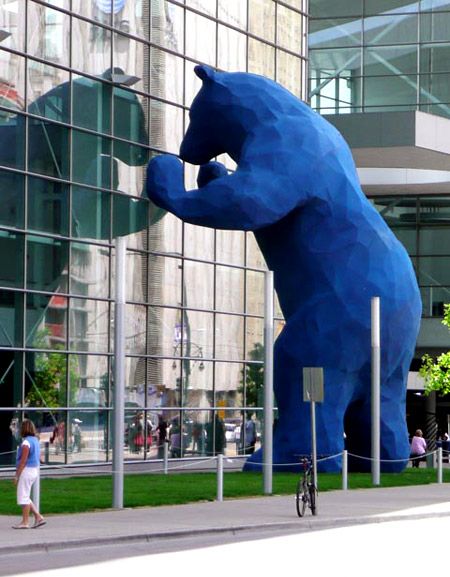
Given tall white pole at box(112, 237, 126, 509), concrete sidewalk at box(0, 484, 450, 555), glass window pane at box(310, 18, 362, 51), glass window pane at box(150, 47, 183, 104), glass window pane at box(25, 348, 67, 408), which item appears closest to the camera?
concrete sidewalk at box(0, 484, 450, 555)

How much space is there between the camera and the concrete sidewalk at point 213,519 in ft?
54.6

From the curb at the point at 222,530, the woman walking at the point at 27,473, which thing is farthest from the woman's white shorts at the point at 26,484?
the curb at the point at 222,530

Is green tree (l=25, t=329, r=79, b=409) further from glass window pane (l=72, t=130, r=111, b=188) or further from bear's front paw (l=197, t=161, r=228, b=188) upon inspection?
bear's front paw (l=197, t=161, r=228, b=188)

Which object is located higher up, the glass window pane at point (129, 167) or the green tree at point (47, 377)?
the glass window pane at point (129, 167)

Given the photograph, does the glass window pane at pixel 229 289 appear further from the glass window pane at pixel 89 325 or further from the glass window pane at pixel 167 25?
the glass window pane at pixel 167 25

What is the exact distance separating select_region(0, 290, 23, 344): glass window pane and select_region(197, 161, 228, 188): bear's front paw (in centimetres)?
485

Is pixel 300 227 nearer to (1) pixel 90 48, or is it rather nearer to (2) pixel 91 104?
(2) pixel 91 104

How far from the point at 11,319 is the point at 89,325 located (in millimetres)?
2607

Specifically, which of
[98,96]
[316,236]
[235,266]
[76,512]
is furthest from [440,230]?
[76,512]

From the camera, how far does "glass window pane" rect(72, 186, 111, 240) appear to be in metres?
33.0

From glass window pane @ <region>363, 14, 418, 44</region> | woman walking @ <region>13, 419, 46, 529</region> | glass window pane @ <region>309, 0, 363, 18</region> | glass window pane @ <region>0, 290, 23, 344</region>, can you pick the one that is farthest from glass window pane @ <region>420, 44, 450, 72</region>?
woman walking @ <region>13, 419, 46, 529</region>

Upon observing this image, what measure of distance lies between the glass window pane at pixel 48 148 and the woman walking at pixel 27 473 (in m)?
13.9

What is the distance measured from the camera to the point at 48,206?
105 ft

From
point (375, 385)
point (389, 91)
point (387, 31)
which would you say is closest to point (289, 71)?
point (375, 385)
